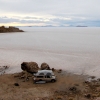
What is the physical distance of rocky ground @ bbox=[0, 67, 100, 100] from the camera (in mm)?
18609

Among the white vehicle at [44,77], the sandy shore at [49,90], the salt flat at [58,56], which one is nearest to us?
the sandy shore at [49,90]

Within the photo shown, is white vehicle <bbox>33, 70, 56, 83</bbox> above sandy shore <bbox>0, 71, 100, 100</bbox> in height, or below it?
above

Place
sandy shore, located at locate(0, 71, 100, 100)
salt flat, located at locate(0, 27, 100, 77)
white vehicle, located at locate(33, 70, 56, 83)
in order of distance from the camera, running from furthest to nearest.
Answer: salt flat, located at locate(0, 27, 100, 77), white vehicle, located at locate(33, 70, 56, 83), sandy shore, located at locate(0, 71, 100, 100)

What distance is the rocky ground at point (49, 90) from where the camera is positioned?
1861 cm

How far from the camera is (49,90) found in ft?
67.8

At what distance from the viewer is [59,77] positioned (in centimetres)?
2616

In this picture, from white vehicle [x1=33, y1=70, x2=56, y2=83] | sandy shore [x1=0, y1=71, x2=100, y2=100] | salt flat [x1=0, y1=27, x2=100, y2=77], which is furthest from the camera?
salt flat [x1=0, y1=27, x2=100, y2=77]

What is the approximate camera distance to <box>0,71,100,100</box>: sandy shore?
18594 millimetres

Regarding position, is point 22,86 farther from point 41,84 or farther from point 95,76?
point 95,76

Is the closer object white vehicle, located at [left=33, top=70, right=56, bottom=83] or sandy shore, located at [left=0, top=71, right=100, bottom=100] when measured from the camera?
sandy shore, located at [left=0, top=71, right=100, bottom=100]

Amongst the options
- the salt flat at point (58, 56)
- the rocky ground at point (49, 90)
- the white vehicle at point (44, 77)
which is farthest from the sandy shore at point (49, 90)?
the salt flat at point (58, 56)

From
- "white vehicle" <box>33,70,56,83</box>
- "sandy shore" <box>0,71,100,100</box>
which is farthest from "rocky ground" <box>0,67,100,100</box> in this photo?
"white vehicle" <box>33,70,56,83</box>

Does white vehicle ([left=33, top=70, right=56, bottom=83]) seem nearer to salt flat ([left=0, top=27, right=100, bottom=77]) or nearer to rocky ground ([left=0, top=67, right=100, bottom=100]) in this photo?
rocky ground ([left=0, top=67, right=100, bottom=100])

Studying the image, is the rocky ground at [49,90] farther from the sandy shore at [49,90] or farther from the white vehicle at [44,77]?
the white vehicle at [44,77]
